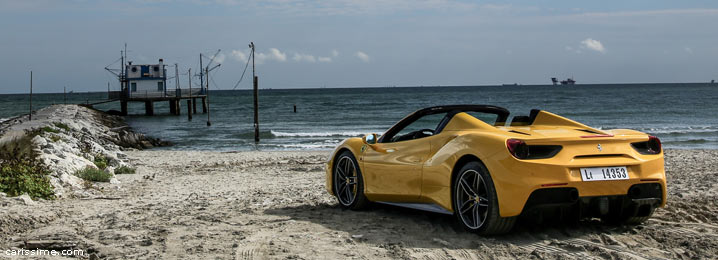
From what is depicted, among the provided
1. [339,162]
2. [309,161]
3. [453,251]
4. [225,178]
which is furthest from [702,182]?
[309,161]

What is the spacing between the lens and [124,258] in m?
5.96

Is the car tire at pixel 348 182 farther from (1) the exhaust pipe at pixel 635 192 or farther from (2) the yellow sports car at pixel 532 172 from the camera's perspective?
(1) the exhaust pipe at pixel 635 192

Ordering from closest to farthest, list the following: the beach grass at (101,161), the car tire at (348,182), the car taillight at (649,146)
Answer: the car taillight at (649,146) → the car tire at (348,182) → the beach grass at (101,161)

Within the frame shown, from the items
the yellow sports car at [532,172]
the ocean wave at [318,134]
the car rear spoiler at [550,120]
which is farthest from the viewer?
the ocean wave at [318,134]

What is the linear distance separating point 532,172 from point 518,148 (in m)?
0.23

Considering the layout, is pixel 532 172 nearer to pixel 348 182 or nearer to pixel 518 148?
pixel 518 148

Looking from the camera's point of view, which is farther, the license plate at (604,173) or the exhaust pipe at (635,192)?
the exhaust pipe at (635,192)

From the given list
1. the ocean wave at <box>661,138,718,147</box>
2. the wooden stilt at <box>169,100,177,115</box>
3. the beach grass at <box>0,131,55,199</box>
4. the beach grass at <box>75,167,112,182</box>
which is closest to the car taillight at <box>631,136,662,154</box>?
the beach grass at <box>0,131,55,199</box>

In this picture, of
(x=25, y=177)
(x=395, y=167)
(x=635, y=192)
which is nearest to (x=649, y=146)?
(x=635, y=192)

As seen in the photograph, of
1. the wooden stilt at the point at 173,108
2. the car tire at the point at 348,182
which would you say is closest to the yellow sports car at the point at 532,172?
the car tire at the point at 348,182

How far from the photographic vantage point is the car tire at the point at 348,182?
27.0 ft

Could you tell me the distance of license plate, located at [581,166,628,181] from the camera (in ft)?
19.7

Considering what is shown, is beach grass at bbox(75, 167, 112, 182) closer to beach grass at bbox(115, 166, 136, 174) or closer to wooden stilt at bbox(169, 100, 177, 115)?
beach grass at bbox(115, 166, 136, 174)

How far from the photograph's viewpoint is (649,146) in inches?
255
